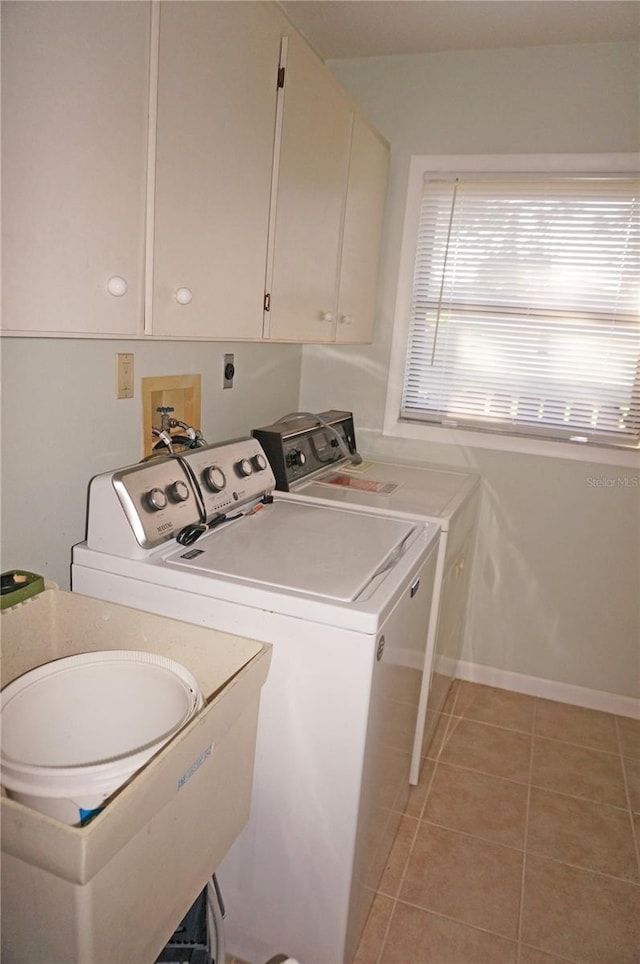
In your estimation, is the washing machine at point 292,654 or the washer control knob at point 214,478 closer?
the washing machine at point 292,654

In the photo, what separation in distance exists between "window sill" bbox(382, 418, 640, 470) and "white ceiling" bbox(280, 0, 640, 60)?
140cm

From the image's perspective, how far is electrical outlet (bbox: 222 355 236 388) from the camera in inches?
80.6

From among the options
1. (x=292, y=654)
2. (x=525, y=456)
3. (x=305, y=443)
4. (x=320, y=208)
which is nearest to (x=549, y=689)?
(x=525, y=456)

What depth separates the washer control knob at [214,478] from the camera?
1.56 m

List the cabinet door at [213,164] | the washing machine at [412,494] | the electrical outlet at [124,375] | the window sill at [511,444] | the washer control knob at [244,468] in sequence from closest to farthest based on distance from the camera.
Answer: the cabinet door at [213,164] → the electrical outlet at [124,375] → the washer control knob at [244,468] → the washing machine at [412,494] → the window sill at [511,444]

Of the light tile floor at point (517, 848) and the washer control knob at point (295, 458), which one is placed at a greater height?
the washer control knob at point (295, 458)

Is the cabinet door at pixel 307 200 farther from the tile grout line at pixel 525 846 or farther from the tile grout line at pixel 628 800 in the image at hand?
the tile grout line at pixel 628 800

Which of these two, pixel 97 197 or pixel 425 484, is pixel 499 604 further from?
pixel 97 197

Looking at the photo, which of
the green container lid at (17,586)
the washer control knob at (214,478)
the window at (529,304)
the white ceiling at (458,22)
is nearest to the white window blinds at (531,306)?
the window at (529,304)

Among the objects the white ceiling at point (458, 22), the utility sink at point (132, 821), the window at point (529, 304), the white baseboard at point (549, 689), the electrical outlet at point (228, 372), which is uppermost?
the white ceiling at point (458, 22)

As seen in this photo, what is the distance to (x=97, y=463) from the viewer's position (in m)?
1.51

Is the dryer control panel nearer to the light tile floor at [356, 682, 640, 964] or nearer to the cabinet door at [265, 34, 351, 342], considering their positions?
the cabinet door at [265, 34, 351, 342]

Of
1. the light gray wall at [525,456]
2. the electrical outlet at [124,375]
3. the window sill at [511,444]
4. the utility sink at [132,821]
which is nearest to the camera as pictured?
the utility sink at [132,821]

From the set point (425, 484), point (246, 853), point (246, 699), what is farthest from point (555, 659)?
point (246, 699)
